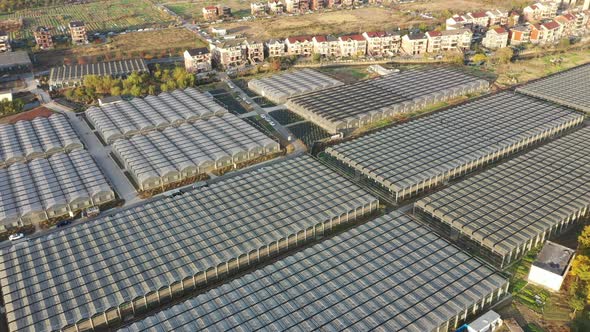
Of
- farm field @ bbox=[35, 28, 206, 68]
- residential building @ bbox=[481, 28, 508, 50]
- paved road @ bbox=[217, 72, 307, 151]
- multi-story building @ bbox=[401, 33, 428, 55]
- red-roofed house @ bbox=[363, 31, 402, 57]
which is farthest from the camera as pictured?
residential building @ bbox=[481, 28, 508, 50]

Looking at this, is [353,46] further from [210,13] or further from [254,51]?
[210,13]

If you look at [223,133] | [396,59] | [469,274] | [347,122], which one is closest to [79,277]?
[223,133]

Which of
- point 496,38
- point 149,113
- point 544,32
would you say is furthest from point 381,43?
point 149,113

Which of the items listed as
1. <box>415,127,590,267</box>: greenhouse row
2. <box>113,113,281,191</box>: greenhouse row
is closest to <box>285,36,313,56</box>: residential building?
<box>113,113,281,191</box>: greenhouse row

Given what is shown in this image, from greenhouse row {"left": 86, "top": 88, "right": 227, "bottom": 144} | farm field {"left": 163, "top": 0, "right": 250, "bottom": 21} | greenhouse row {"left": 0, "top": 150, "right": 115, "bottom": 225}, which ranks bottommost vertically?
greenhouse row {"left": 0, "top": 150, "right": 115, "bottom": 225}

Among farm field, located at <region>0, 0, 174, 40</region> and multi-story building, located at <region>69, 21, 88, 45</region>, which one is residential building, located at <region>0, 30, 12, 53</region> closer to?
farm field, located at <region>0, 0, 174, 40</region>

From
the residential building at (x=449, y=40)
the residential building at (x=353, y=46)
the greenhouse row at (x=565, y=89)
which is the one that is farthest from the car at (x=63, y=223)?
the residential building at (x=449, y=40)
